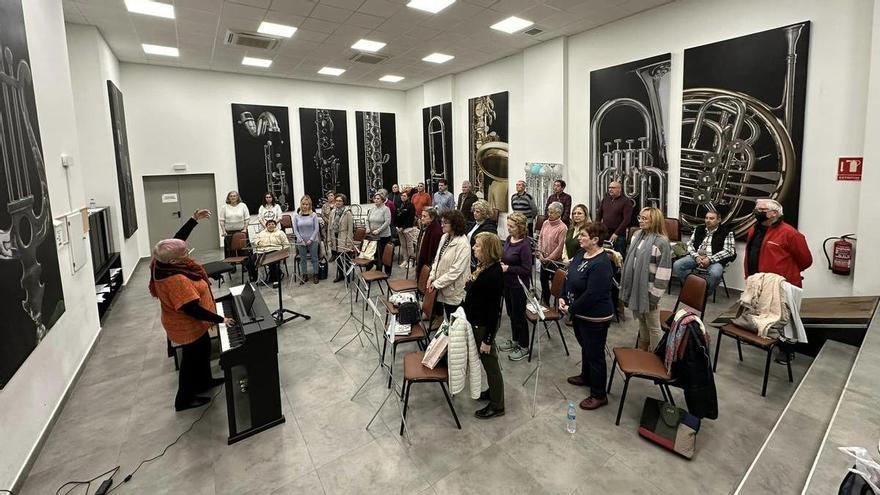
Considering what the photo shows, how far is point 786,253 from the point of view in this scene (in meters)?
Answer: 4.12

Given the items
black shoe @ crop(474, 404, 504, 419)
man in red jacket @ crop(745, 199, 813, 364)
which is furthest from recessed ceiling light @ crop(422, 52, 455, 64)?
black shoe @ crop(474, 404, 504, 419)

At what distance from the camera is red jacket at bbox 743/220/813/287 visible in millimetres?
4070

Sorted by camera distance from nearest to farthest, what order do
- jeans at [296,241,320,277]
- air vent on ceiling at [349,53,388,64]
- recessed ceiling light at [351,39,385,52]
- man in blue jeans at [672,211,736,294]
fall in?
man in blue jeans at [672,211,736,294] < jeans at [296,241,320,277] < recessed ceiling light at [351,39,385,52] < air vent on ceiling at [349,53,388,64]

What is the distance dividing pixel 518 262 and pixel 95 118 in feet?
23.7

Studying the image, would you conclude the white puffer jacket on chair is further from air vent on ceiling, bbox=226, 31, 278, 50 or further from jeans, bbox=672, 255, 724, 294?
air vent on ceiling, bbox=226, 31, 278, 50

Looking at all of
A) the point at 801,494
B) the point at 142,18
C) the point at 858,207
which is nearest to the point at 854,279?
the point at 858,207

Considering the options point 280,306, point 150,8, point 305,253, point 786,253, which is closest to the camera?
point 786,253

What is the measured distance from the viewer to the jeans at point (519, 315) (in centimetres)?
438

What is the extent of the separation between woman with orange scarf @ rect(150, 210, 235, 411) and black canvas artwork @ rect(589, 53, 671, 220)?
6273 millimetres

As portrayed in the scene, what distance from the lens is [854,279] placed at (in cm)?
479

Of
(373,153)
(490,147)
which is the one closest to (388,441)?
(490,147)

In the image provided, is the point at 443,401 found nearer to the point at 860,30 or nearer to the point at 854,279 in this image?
the point at 854,279

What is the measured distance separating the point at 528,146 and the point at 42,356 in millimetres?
8058

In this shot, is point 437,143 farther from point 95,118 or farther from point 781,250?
point 781,250
